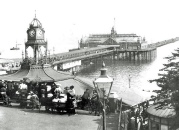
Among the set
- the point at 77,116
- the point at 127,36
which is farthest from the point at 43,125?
the point at 127,36

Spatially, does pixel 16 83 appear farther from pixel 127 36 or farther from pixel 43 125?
pixel 127 36

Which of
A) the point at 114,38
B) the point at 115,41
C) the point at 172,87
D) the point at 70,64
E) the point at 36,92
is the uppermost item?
the point at 114,38

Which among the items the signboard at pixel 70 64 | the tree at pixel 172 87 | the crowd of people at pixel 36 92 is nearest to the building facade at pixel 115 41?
the signboard at pixel 70 64

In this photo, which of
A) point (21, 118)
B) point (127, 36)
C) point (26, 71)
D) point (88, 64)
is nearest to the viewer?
point (21, 118)

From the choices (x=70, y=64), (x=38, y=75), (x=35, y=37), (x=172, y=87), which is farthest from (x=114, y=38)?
(x=172, y=87)

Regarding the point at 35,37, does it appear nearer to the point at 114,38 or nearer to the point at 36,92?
the point at 36,92

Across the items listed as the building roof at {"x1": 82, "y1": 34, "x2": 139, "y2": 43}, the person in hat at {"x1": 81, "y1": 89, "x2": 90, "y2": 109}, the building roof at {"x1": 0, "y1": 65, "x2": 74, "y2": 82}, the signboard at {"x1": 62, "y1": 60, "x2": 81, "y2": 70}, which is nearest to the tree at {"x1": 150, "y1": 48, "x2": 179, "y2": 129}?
the person in hat at {"x1": 81, "y1": 89, "x2": 90, "y2": 109}

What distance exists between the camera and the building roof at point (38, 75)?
1852cm

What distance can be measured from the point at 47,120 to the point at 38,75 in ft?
16.6

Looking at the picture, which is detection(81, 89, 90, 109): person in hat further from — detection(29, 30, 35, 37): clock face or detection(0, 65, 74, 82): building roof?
detection(29, 30, 35, 37): clock face

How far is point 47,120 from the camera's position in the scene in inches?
567

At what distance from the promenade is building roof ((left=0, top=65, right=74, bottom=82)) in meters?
2.65

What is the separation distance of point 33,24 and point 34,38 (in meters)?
0.96

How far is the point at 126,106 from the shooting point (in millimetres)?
18031
